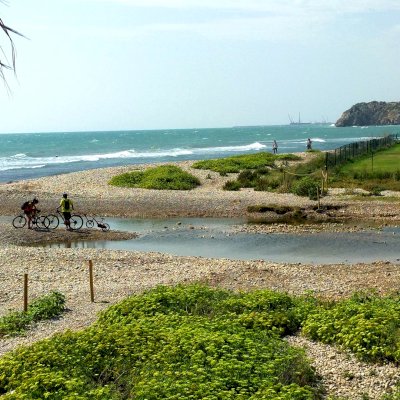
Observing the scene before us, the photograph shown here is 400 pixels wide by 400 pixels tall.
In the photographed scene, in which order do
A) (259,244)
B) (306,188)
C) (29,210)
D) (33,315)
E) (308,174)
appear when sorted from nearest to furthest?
(33,315)
(259,244)
(29,210)
(306,188)
(308,174)

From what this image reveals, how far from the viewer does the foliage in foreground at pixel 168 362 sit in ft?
29.5

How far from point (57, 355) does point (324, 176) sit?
99.3 feet

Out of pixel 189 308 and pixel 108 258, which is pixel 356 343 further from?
pixel 108 258

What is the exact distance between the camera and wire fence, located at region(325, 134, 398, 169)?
4756 centimetres

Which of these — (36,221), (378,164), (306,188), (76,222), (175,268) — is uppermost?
(378,164)

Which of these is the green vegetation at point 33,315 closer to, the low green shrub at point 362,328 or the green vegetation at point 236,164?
the low green shrub at point 362,328

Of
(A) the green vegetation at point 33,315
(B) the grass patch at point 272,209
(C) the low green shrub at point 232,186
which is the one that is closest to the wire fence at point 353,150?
(C) the low green shrub at point 232,186

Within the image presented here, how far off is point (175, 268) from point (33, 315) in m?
7.10

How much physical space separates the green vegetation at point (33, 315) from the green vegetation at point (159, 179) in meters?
27.4

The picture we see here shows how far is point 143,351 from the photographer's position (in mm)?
10523

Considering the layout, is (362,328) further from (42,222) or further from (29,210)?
(42,222)

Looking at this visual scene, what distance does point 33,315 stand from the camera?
48.0 feet

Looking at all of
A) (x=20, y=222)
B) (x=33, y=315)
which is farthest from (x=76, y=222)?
(x=33, y=315)

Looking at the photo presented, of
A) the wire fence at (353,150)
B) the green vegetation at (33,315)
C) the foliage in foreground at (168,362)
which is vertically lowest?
the green vegetation at (33,315)
